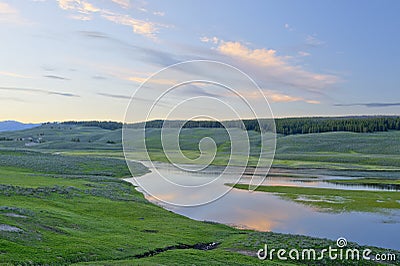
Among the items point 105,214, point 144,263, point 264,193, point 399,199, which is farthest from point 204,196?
point 144,263

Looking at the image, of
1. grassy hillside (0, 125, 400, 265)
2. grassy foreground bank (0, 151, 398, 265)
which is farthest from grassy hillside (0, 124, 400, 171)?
grassy foreground bank (0, 151, 398, 265)

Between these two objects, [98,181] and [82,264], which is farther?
[98,181]

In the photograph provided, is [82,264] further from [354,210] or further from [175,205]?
[354,210]

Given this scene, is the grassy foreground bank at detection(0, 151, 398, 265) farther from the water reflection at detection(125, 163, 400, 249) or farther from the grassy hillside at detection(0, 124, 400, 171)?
the grassy hillside at detection(0, 124, 400, 171)

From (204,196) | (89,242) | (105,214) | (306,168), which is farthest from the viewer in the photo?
(306,168)

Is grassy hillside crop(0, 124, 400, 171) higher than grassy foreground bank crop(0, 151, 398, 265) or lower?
higher

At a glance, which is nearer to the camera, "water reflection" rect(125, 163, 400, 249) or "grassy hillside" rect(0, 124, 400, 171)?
"water reflection" rect(125, 163, 400, 249)

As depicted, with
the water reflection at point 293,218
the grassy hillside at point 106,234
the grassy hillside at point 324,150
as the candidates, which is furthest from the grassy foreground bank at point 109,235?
the grassy hillside at point 324,150

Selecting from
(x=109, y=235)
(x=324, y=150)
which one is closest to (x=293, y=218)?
(x=109, y=235)

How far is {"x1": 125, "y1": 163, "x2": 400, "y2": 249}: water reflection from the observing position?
3656cm

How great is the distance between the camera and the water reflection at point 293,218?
3656cm

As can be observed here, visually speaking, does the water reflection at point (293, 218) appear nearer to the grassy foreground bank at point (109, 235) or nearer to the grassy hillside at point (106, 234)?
the grassy foreground bank at point (109, 235)

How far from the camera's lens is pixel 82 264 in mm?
20297

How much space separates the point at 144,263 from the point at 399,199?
46237mm
